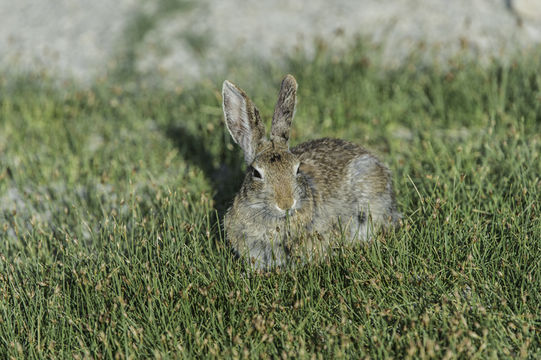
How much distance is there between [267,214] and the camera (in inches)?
190

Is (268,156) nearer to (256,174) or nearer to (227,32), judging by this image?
(256,174)

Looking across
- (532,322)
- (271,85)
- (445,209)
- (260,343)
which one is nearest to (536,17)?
(271,85)

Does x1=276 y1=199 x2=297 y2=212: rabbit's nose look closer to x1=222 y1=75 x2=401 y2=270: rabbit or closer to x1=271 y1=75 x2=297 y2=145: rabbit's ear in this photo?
x1=222 y1=75 x2=401 y2=270: rabbit

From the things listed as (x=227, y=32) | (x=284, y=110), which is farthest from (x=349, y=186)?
(x=227, y=32)

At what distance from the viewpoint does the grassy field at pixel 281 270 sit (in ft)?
13.4

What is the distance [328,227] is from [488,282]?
1.35m

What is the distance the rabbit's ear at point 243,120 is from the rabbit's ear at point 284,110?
4.5 inches

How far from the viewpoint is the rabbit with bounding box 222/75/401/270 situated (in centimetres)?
468

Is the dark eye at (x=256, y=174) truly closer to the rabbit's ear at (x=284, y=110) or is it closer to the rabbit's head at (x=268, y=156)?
the rabbit's head at (x=268, y=156)

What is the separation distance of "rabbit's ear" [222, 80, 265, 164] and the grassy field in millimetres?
775

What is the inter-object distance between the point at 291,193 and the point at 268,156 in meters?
0.36

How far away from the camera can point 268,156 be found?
15.5ft

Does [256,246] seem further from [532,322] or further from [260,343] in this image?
[532,322]

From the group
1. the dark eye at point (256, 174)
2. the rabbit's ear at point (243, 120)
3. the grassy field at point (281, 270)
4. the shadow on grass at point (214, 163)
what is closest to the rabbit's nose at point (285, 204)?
the dark eye at point (256, 174)
